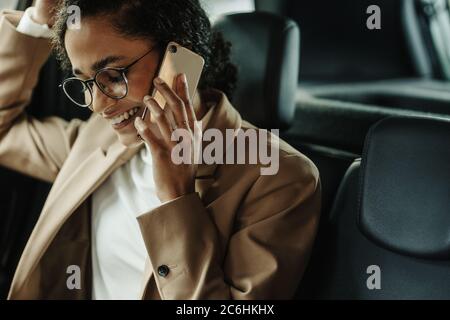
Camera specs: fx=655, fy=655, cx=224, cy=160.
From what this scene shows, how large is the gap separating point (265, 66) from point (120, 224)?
1.70ft

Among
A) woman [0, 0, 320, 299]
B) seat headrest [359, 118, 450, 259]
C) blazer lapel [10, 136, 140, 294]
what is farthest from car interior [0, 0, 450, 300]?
blazer lapel [10, 136, 140, 294]

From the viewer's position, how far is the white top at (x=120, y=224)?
136 centimetres

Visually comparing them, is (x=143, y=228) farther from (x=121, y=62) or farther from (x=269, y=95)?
(x=269, y=95)

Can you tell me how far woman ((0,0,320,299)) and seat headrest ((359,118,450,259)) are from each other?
12cm

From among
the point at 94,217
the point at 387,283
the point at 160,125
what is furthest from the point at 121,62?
the point at 387,283

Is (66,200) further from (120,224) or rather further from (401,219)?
(401,219)

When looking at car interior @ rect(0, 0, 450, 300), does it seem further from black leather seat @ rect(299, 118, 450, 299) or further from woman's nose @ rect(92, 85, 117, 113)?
woman's nose @ rect(92, 85, 117, 113)

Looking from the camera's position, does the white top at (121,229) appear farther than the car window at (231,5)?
No

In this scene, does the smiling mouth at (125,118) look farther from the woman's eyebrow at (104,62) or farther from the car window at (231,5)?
the car window at (231,5)

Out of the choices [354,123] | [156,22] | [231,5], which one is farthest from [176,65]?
[231,5]

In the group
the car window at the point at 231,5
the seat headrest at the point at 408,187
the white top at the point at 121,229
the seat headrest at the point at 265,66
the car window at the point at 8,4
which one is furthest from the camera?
the car window at the point at 231,5

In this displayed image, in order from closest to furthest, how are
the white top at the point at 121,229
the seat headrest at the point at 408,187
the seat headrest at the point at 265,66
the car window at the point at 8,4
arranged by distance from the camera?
the seat headrest at the point at 408,187
the white top at the point at 121,229
the seat headrest at the point at 265,66
the car window at the point at 8,4

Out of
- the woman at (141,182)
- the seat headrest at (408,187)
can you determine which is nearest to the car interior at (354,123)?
the seat headrest at (408,187)

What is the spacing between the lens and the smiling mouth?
4.02ft
